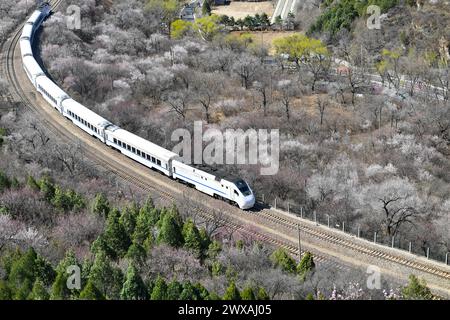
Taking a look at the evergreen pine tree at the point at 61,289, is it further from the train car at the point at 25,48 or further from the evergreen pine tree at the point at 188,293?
the train car at the point at 25,48

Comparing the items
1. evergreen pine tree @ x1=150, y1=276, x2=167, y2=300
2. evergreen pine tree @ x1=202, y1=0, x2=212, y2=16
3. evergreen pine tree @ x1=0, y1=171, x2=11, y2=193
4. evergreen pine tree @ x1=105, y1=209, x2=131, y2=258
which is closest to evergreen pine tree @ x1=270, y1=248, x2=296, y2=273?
evergreen pine tree @ x1=150, y1=276, x2=167, y2=300

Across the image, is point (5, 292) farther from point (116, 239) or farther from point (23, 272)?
point (116, 239)

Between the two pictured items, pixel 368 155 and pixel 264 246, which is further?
pixel 368 155

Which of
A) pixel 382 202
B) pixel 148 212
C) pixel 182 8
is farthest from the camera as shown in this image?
pixel 182 8

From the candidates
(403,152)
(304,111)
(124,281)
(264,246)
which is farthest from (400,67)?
(124,281)

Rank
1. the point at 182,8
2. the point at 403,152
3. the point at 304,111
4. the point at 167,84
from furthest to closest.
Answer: the point at 182,8
the point at 167,84
the point at 304,111
the point at 403,152

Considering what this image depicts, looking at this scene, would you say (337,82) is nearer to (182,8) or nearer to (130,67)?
(130,67)

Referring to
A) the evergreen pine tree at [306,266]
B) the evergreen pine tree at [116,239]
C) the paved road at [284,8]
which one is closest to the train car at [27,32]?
the paved road at [284,8]

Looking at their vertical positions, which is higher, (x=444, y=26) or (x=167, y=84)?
(x=444, y=26)
